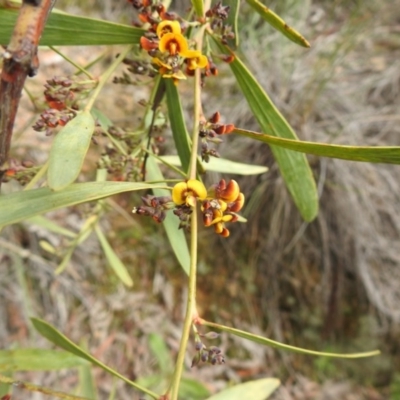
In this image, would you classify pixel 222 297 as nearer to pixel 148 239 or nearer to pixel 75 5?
pixel 148 239

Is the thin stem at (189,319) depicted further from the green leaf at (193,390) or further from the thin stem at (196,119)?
the green leaf at (193,390)

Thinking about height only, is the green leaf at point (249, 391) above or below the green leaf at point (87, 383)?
above

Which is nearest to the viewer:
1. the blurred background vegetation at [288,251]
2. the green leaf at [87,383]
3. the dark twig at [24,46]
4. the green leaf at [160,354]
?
the dark twig at [24,46]

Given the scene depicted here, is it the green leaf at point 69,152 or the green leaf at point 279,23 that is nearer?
the green leaf at point 69,152

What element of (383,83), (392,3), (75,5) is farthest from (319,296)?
(75,5)

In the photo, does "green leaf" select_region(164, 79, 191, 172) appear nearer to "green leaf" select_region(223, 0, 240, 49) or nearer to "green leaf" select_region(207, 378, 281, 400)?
"green leaf" select_region(223, 0, 240, 49)

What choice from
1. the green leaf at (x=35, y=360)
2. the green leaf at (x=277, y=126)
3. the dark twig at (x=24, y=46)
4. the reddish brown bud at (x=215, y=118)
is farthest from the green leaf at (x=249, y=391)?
the dark twig at (x=24, y=46)

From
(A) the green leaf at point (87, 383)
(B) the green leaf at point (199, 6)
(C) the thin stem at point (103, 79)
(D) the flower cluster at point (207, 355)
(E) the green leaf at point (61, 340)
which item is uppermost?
(B) the green leaf at point (199, 6)

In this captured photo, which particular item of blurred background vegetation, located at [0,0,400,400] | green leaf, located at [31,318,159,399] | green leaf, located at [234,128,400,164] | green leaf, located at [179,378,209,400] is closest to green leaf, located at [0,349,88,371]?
green leaf, located at [31,318,159,399]
